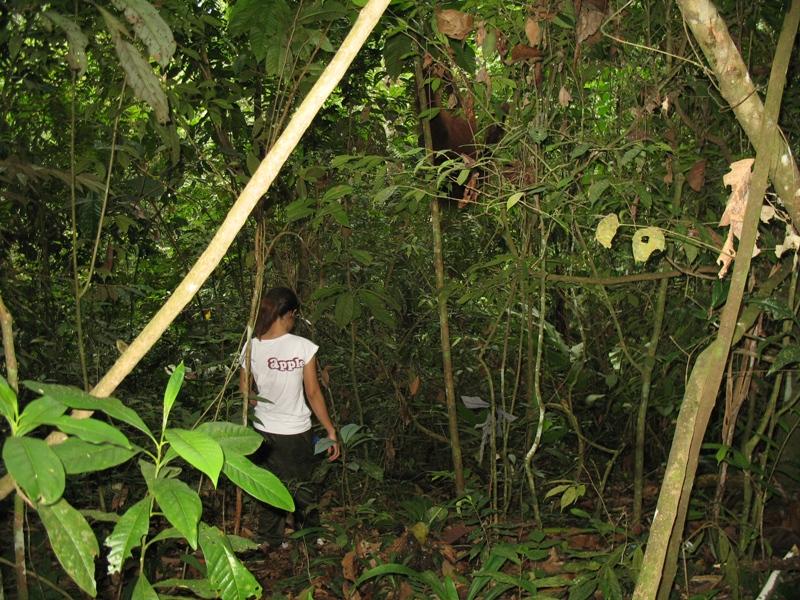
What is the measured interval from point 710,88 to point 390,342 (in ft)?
8.26

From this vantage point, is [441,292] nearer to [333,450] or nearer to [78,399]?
[333,450]

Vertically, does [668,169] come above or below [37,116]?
below

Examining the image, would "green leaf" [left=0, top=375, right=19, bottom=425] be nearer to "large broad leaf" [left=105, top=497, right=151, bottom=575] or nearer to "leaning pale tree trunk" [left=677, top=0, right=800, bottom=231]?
"large broad leaf" [left=105, top=497, right=151, bottom=575]

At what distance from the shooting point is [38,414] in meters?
1.06

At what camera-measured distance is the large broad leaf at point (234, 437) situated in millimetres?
1387

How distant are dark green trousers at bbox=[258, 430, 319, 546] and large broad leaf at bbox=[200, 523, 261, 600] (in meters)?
2.57

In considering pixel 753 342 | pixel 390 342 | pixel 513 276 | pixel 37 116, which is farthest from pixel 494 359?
pixel 37 116

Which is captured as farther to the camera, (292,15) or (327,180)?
(327,180)

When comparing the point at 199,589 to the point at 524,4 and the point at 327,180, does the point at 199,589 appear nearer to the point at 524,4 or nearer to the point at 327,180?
the point at 524,4

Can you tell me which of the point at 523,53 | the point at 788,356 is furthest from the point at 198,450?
the point at 523,53

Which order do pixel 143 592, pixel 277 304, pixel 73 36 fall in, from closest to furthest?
pixel 143 592 → pixel 73 36 → pixel 277 304

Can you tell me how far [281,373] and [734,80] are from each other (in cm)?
285

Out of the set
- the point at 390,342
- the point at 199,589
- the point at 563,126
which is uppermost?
the point at 563,126

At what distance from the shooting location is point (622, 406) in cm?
452
